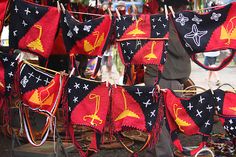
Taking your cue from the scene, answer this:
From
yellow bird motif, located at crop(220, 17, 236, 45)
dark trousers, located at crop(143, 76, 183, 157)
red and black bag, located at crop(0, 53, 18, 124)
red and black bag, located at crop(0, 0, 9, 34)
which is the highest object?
red and black bag, located at crop(0, 0, 9, 34)

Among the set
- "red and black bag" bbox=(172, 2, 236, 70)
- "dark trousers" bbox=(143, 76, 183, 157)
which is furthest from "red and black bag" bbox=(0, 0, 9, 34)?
"dark trousers" bbox=(143, 76, 183, 157)

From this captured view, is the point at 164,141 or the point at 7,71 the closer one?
the point at 7,71

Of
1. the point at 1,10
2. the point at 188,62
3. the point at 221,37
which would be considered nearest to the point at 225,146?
the point at 188,62

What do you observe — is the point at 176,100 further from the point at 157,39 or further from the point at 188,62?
the point at 188,62

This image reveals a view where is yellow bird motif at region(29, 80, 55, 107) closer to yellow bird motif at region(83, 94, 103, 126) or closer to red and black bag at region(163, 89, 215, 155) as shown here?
yellow bird motif at region(83, 94, 103, 126)

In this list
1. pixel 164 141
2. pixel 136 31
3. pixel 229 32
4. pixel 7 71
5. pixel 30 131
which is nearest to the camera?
pixel 229 32

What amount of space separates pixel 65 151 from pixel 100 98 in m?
1.07

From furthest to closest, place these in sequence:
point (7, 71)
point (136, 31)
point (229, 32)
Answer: point (7, 71) → point (136, 31) → point (229, 32)

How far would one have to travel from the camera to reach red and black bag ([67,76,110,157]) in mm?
3344

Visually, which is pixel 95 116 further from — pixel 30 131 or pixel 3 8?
pixel 3 8

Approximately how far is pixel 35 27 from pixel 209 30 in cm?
138

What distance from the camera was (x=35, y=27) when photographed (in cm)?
340

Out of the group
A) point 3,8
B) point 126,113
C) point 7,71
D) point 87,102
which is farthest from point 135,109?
point 3,8

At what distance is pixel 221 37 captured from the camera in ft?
10.6
